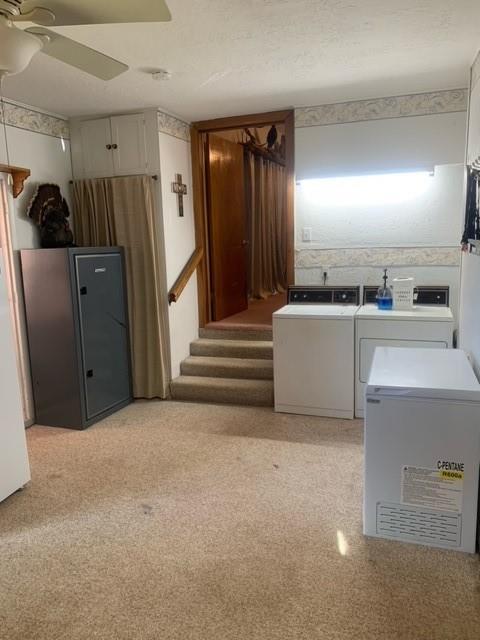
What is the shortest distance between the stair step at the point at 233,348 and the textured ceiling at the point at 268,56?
6.75ft

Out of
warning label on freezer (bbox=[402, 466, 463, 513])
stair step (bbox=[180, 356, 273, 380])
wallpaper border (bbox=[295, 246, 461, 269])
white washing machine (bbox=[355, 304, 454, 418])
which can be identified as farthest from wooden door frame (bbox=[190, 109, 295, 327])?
warning label on freezer (bbox=[402, 466, 463, 513])

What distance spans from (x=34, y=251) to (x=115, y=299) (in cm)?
75

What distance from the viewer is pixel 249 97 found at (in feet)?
12.2

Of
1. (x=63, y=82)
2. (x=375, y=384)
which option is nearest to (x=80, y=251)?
(x=63, y=82)

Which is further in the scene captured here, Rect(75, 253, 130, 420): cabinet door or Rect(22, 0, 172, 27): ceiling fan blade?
Rect(75, 253, 130, 420): cabinet door

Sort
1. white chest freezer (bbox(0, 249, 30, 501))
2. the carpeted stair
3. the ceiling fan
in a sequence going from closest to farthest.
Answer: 1. the ceiling fan
2. white chest freezer (bbox(0, 249, 30, 501))
3. the carpeted stair

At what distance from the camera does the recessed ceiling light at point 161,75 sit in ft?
10.0

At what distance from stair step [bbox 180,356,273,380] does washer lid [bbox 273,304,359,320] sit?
0.60 metres

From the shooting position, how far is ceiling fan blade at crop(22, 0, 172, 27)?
157 centimetres

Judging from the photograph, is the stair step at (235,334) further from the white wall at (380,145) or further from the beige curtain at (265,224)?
the beige curtain at (265,224)

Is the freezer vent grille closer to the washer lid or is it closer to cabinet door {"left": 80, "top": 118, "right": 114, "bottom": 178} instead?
the washer lid

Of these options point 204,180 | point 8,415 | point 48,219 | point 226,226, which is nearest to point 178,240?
point 204,180

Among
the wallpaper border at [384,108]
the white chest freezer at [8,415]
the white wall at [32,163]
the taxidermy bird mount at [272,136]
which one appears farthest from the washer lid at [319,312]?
the taxidermy bird mount at [272,136]

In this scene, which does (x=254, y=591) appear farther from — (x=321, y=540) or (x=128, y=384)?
(x=128, y=384)
